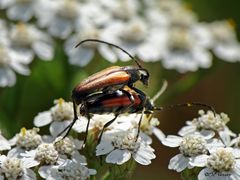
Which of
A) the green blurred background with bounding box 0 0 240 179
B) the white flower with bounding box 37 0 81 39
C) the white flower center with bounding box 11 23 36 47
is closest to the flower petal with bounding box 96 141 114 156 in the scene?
the green blurred background with bounding box 0 0 240 179

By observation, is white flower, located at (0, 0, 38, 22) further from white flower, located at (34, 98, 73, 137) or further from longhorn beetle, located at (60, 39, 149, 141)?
longhorn beetle, located at (60, 39, 149, 141)

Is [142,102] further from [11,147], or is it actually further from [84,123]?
[11,147]

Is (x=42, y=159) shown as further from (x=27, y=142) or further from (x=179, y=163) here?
(x=179, y=163)

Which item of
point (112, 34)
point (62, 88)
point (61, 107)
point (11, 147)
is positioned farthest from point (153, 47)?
point (11, 147)

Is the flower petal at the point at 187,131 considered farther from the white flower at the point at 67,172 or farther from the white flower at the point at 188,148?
the white flower at the point at 67,172

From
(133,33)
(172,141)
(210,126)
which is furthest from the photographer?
(133,33)

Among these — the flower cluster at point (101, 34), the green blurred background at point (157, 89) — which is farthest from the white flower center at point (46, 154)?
the flower cluster at point (101, 34)

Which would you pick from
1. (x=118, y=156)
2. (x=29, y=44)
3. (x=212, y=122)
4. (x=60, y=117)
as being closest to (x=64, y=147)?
(x=118, y=156)
